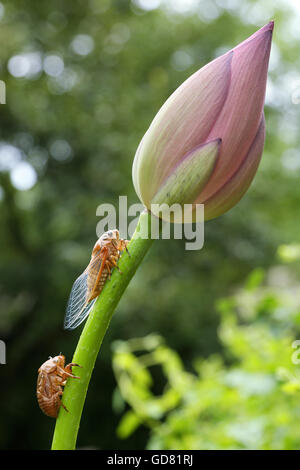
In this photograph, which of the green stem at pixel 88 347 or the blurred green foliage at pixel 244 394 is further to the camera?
the blurred green foliage at pixel 244 394

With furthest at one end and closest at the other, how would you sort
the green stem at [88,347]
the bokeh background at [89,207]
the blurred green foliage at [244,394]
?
1. the bokeh background at [89,207]
2. the blurred green foliage at [244,394]
3. the green stem at [88,347]

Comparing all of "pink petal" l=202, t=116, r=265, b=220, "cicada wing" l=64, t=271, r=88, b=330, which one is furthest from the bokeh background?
"pink petal" l=202, t=116, r=265, b=220

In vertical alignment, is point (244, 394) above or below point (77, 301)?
below

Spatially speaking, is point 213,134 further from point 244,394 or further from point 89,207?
point 89,207

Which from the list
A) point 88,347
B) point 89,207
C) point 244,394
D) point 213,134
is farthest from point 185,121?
point 89,207

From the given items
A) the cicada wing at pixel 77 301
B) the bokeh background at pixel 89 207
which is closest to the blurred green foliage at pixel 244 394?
the cicada wing at pixel 77 301

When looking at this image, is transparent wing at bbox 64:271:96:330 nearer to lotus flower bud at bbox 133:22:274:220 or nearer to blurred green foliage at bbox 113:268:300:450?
lotus flower bud at bbox 133:22:274:220

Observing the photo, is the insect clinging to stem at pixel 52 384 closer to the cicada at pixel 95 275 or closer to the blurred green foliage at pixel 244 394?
the cicada at pixel 95 275
